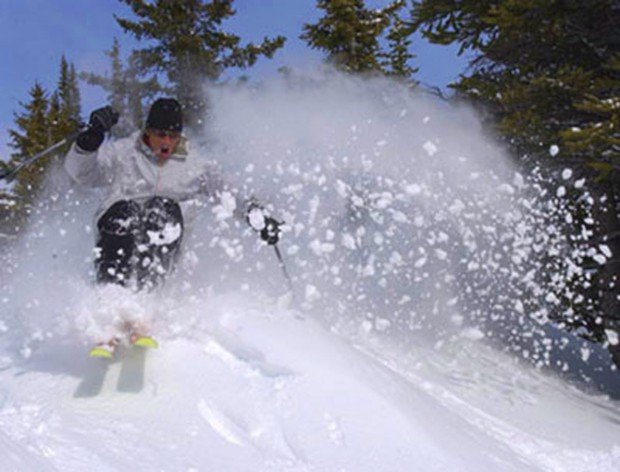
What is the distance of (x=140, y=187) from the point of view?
548 centimetres

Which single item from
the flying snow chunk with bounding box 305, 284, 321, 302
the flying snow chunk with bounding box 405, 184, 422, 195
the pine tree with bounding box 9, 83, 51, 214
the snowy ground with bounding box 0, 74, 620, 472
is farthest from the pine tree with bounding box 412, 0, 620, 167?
the pine tree with bounding box 9, 83, 51, 214

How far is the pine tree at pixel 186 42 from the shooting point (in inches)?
703

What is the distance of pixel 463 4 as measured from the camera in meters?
8.70

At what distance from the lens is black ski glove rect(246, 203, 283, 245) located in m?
6.11

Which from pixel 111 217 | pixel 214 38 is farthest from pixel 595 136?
pixel 214 38

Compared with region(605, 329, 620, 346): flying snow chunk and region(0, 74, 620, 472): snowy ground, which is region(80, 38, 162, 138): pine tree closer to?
region(0, 74, 620, 472): snowy ground

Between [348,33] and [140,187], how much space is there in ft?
42.9

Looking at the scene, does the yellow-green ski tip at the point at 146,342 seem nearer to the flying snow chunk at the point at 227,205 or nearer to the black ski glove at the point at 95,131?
the black ski glove at the point at 95,131

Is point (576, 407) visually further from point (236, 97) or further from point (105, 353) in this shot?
point (236, 97)

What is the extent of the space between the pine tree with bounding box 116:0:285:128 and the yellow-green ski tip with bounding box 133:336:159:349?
14.0m

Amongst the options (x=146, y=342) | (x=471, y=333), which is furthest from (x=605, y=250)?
(x=146, y=342)

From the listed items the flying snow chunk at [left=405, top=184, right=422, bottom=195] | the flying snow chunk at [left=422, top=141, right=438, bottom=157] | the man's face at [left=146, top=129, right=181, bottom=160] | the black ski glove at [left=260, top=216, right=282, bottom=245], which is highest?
the flying snow chunk at [left=422, top=141, right=438, bottom=157]

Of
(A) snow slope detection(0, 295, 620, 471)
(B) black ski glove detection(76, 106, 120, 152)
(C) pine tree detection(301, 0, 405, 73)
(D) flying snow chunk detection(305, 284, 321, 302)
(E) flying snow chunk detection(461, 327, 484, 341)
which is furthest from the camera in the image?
(C) pine tree detection(301, 0, 405, 73)

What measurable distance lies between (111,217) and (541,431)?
172 inches
